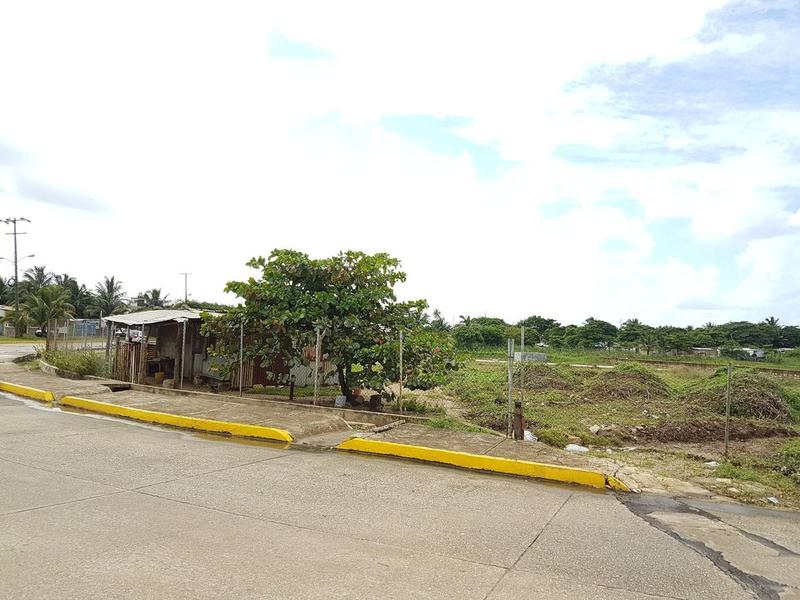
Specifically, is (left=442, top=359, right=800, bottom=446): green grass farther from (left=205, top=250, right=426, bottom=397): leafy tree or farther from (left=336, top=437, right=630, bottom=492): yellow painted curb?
(left=336, top=437, right=630, bottom=492): yellow painted curb

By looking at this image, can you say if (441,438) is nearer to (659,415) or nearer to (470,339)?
(659,415)

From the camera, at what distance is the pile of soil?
21867mm

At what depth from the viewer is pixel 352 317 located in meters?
13.7

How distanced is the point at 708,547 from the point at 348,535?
3.22 metres

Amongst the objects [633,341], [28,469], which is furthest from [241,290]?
[633,341]

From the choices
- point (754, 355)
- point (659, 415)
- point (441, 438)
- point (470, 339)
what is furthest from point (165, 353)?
point (754, 355)

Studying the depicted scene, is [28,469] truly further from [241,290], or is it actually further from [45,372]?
[45,372]

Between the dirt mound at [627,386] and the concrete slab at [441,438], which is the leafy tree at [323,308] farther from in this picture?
the dirt mound at [627,386]

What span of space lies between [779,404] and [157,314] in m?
17.7

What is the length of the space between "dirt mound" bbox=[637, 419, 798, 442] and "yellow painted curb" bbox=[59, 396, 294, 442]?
26.9 ft

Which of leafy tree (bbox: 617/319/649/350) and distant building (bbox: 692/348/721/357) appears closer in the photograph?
distant building (bbox: 692/348/721/357)

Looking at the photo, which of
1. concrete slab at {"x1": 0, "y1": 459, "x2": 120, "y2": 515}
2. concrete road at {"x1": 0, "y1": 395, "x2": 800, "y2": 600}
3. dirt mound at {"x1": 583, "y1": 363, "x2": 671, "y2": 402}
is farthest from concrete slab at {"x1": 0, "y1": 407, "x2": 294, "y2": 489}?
dirt mound at {"x1": 583, "y1": 363, "x2": 671, "y2": 402}

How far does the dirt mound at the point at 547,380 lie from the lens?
21906 mm

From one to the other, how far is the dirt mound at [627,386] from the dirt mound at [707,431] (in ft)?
16.5
